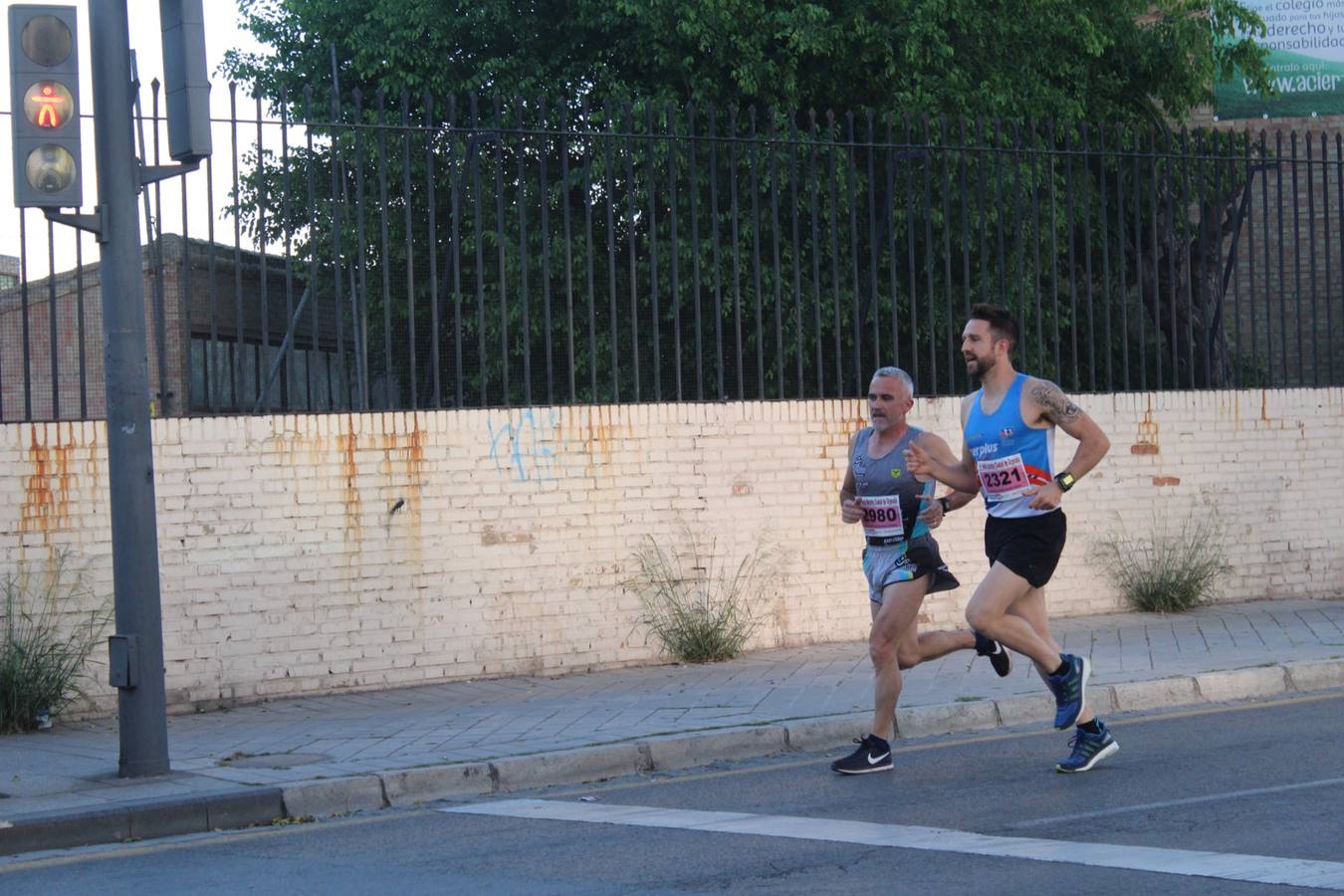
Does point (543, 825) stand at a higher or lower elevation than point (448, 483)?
lower

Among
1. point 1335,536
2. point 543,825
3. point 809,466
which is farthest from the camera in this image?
point 1335,536

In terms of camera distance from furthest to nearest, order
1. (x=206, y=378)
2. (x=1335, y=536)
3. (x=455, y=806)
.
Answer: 1. (x=1335, y=536)
2. (x=206, y=378)
3. (x=455, y=806)

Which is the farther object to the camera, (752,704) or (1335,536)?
(1335,536)

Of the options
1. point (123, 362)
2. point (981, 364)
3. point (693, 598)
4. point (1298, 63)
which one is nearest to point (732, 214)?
point (693, 598)

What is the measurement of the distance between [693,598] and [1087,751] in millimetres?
4600

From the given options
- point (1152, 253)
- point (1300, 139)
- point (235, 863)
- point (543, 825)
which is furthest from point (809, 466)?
point (1300, 139)

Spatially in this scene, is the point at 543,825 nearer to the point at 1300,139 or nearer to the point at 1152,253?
the point at 1152,253

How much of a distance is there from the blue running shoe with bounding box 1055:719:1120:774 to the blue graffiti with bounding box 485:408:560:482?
15.8 feet

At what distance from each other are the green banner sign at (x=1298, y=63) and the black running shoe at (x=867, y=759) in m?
20.4

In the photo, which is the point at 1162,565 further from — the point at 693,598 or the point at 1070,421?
the point at 1070,421

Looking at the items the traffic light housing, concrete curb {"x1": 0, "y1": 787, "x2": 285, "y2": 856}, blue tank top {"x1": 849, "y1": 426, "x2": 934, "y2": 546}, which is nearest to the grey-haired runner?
blue tank top {"x1": 849, "y1": 426, "x2": 934, "y2": 546}

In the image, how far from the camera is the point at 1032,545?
309 inches

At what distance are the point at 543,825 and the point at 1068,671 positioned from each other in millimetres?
2467

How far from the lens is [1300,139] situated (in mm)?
23891
